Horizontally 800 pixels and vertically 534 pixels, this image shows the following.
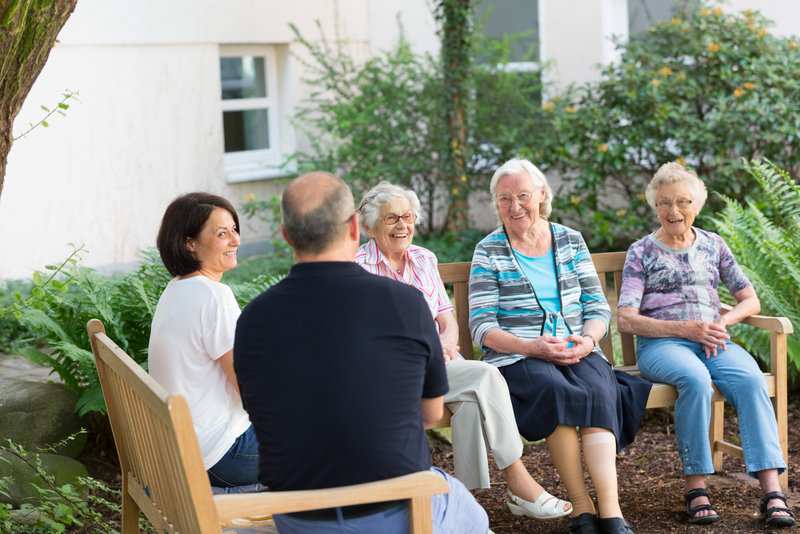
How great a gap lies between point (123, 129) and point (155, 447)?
→ 6.96 m

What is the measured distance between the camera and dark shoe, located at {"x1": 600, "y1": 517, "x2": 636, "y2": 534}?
3.55 metres

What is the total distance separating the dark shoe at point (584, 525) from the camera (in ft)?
11.9

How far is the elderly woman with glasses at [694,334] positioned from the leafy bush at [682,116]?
12.1 ft

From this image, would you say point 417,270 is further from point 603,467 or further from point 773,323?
point 773,323

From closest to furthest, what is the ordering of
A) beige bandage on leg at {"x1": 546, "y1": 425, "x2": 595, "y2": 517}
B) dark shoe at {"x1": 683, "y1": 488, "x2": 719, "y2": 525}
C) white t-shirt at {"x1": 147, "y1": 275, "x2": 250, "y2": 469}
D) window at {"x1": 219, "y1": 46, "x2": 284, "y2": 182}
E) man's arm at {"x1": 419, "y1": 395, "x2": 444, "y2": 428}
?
man's arm at {"x1": 419, "y1": 395, "x2": 444, "y2": 428}, white t-shirt at {"x1": 147, "y1": 275, "x2": 250, "y2": 469}, beige bandage on leg at {"x1": 546, "y1": 425, "x2": 595, "y2": 517}, dark shoe at {"x1": 683, "y1": 488, "x2": 719, "y2": 525}, window at {"x1": 219, "y1": 46, "x2": 284, "y2": 182}

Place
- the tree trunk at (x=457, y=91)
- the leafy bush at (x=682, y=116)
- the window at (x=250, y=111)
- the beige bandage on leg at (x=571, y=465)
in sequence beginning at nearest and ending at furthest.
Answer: the beige bandage on leg at (x=571, y=465) → the leafy bush at (x=682, y=116) → the tree trunk at (x=457, y=91) → the window at (x=250, y=111)

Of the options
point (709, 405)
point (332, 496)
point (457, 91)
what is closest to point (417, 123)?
point (457, 91)

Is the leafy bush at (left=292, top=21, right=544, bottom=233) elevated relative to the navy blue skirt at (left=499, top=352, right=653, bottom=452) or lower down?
elevated

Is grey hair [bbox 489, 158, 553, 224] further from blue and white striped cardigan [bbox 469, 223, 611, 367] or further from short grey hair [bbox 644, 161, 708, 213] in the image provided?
short grey hair [bbox 644, 161, 708, 213]

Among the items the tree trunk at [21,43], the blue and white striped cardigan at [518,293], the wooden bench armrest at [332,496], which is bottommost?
the wooden bench armrest at [332,496]

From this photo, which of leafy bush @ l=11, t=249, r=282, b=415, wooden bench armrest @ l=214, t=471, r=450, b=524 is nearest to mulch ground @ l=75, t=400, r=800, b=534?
leafy bush @ l=11, t=249, r=282, b=415

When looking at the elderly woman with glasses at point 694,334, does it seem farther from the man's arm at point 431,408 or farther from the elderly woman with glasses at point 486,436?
the man's arm at point 431,408

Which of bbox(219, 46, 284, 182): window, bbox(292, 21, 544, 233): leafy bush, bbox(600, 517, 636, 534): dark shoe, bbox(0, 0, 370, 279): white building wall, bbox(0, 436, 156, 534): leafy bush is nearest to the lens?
bbox(0, 436, 156, 534): leafy bush

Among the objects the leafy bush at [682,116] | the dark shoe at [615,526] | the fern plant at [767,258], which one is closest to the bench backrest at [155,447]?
the dark shoe at [615,526]
